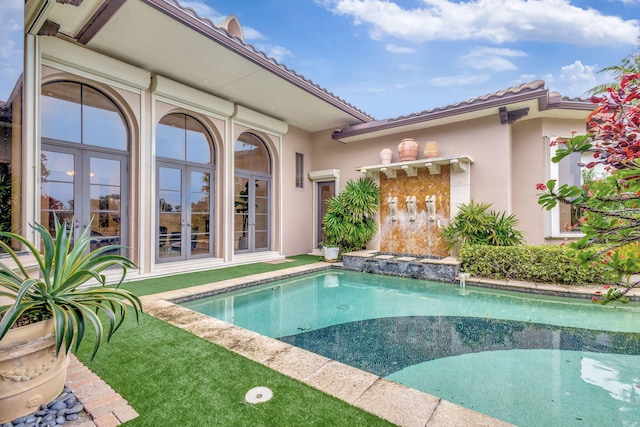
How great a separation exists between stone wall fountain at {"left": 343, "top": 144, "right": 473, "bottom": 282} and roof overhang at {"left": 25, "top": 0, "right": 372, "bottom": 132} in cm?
253

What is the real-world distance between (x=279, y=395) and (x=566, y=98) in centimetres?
841

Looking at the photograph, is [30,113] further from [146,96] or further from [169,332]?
[169,332]

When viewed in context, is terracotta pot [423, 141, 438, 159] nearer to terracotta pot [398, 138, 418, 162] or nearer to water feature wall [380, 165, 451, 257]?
terracotta pot [398, 138, 418, 162]

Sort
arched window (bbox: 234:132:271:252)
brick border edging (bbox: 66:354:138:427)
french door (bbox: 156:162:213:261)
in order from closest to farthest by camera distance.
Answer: brick border edging (bbox: 66:354:138:427) < french door (bbox: 156:162:213:261) < arched window (bbox: 234:132:271:252)

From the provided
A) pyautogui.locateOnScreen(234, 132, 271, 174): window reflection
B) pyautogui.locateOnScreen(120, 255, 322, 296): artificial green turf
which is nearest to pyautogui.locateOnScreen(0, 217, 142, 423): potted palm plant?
pyautogui.locateOnScreen(120, 255, 322, 296): artificial green turf

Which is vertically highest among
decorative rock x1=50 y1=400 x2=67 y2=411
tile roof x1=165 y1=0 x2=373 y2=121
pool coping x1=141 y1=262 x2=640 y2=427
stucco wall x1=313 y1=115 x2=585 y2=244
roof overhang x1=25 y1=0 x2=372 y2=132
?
tile roof x1=165 y1=0 x2=373 y2=121

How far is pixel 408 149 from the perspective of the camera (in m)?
8.12

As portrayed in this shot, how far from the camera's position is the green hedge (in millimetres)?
5609

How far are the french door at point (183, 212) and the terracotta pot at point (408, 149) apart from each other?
5105mm

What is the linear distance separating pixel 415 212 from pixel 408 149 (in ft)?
5.66

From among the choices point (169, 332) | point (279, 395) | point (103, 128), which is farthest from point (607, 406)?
point (103, 128)

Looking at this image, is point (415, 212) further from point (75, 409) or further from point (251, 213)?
point (75, 409)

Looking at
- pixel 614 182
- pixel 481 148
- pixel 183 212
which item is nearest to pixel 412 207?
pixel 481 148

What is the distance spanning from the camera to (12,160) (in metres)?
3.67
